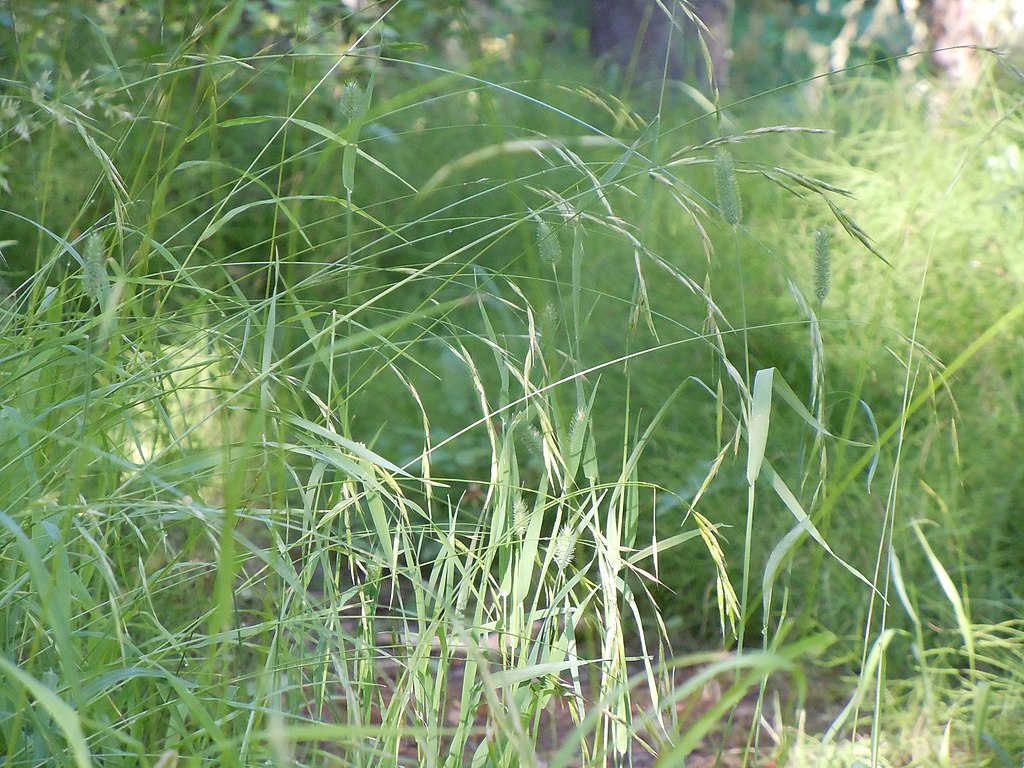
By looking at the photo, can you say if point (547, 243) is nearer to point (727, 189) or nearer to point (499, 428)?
point (727, 189)

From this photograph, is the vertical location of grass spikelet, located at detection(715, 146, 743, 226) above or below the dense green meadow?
above

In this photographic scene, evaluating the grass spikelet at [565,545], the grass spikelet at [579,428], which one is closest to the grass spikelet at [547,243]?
the grass spikelet at [579,428]

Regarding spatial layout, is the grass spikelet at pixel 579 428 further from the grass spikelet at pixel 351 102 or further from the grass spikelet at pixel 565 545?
the grass spikelet at pixel 351 102

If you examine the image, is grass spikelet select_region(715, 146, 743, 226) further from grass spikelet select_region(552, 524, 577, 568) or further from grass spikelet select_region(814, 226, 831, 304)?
grass spikelet select_region(552, 524, 577, 568)

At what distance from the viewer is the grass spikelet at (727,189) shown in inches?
37.3

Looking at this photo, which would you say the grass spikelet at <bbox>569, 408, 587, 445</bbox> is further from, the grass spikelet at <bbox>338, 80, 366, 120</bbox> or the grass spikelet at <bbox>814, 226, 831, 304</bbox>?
the grass spikelet at <bbox>338, 80, 366, 120</bbox>

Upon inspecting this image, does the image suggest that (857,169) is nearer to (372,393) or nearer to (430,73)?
(372,393)

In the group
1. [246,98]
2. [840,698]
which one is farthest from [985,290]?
[246,98]

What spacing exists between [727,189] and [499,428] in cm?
184

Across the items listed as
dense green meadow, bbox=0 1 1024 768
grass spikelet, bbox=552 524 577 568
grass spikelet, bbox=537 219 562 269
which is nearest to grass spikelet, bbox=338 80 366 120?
dense green meadow, bbox=0 1 1024 768

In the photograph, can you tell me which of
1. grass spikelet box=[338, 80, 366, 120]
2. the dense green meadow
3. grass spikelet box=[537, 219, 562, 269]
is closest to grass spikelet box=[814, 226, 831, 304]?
the dense green meadow

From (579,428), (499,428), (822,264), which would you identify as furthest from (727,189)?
(499,428)

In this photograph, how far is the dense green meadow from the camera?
93cm

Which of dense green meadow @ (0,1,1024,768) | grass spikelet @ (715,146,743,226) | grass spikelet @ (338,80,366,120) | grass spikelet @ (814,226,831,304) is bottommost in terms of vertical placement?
dense green meadow @ (0,1,1024,768)
